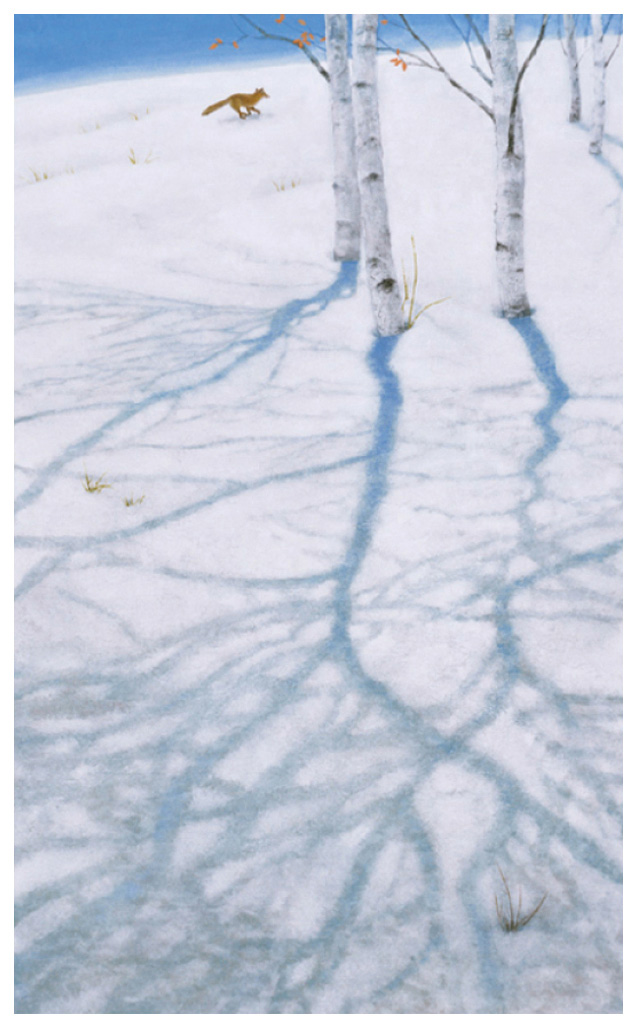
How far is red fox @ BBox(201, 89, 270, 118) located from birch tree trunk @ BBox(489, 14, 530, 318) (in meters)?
6.14

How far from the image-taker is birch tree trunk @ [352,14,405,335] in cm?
412

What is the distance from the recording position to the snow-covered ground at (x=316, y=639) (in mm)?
1754

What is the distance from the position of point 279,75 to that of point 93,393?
9795 mm

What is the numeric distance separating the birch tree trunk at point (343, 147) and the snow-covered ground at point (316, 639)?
0.33 meters

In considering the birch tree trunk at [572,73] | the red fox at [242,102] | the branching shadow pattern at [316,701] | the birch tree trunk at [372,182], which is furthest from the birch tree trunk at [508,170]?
the red fox at [242,102]

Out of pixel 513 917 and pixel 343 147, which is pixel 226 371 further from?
pixel 513 917

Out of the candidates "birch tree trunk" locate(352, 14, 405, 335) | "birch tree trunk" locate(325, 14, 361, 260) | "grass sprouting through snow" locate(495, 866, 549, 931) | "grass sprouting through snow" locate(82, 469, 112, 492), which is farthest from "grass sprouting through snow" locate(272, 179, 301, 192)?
"grass sprouting through snow" locate(495, 866, 549, 931)

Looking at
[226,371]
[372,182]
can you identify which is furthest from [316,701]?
[372,182]

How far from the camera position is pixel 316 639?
8.62ft

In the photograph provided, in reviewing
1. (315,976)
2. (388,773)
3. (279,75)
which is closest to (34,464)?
(388,773)

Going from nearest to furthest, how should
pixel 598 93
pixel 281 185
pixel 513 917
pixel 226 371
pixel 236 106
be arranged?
pixel 513 917 → pixel 226 371 → pixel 281 185 → pixel 598 93 → pixel 236 106

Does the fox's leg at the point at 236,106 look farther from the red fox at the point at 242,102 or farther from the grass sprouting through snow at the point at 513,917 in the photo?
the grass sprouting through snow at the point at 513,917

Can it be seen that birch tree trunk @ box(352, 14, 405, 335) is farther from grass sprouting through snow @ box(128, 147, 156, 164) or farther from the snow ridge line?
grass sprouting through snow @ box(128, 147, 156, 164)

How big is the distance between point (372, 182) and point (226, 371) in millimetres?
1456
